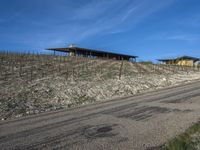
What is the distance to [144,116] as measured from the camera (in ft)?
34.6

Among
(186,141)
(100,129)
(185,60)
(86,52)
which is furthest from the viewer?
(185,60)

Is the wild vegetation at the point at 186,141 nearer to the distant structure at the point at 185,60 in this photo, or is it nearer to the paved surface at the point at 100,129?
the paved surface at the point at 100,129

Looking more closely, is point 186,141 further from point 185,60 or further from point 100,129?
point 185,60

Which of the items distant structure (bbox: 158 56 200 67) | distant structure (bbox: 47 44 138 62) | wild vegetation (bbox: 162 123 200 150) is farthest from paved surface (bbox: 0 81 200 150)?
distant structure (bbox: 158 56 200 67)

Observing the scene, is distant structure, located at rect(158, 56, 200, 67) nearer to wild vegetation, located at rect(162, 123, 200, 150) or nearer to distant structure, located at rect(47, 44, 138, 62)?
distant structure, located at rect(47, 44, 138, 62)

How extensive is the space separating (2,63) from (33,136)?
2623cm

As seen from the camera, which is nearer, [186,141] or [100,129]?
[186,141]

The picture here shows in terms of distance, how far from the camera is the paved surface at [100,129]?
22.9 ft

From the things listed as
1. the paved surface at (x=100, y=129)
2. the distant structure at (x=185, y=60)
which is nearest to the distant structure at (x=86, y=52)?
the distant structure at (x=185, y=60)

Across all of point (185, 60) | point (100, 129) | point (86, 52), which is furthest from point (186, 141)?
point (185, 60)

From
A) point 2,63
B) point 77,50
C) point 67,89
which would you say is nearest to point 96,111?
point 67,89

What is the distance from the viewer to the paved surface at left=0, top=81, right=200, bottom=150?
275 inches

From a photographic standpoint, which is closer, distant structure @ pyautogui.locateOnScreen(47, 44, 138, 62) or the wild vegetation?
the wild vegetation

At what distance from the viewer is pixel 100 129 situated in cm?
850
